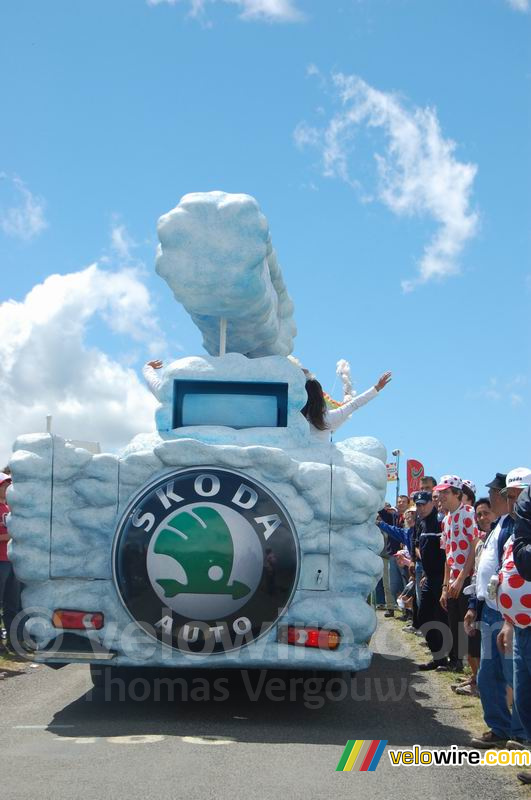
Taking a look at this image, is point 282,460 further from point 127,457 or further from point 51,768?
point 51,768

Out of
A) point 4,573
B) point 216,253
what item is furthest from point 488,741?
point 4,573

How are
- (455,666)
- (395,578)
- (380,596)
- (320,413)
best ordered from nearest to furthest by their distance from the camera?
(320,413) → (455,666) → (395,578) → (380,596)

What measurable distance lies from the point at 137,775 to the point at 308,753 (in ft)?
3.53

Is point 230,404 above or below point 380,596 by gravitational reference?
above

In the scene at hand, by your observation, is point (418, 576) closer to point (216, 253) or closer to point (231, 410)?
point (231, 410)

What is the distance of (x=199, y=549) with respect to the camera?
601 cm

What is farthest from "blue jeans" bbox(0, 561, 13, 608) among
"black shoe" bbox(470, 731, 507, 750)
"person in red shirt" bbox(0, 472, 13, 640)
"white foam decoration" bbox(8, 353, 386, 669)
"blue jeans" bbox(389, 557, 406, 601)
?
"blue jeans" bbox(389, 557, 406, 601)

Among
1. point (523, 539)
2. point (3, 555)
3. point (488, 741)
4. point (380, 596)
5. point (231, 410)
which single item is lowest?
point (380, 596)

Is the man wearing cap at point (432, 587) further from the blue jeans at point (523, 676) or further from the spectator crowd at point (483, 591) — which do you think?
the blue jeans at point (523, 676)

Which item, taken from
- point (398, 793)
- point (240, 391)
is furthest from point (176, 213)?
point (398, 793)

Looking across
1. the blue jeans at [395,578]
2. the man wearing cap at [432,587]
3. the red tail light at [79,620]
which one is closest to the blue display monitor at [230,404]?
the red tail light at [79,620]

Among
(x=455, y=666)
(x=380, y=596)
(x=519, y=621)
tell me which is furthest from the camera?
(x=380, y=596)

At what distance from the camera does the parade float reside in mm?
6043

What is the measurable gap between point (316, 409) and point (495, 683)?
266cm
